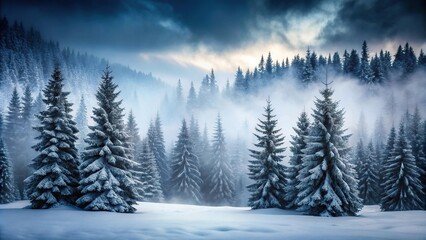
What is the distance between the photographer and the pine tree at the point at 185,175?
47.4 m

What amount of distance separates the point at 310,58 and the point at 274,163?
520 ft

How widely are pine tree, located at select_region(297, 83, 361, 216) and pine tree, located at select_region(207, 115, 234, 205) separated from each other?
2797 centimetres

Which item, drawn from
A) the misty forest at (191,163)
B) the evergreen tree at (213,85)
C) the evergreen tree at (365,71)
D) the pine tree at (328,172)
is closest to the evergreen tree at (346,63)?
the evergreen tree at (365,71)

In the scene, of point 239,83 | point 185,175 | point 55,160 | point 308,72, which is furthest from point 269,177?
point 239,83

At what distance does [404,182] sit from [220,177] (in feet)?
86.6

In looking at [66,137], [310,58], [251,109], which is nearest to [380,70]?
[310,58]

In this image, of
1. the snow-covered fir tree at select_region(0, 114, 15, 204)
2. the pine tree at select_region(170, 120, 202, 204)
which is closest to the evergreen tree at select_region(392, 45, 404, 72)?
the pine tree at select_region(170, 120, 202, 204)

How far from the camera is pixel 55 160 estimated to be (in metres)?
21.4

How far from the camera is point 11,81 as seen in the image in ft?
469

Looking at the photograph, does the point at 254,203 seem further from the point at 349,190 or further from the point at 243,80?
the point at 243,80

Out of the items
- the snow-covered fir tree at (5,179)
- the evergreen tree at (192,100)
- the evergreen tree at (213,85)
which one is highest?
the evergreen tree at (213,85)

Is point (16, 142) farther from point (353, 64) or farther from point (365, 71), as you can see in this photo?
point (353, 64)

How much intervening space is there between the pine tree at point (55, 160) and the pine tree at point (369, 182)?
4489 centimetres

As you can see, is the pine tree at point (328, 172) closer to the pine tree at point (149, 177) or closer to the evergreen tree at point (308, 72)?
the pine tree at point (149, 177)
